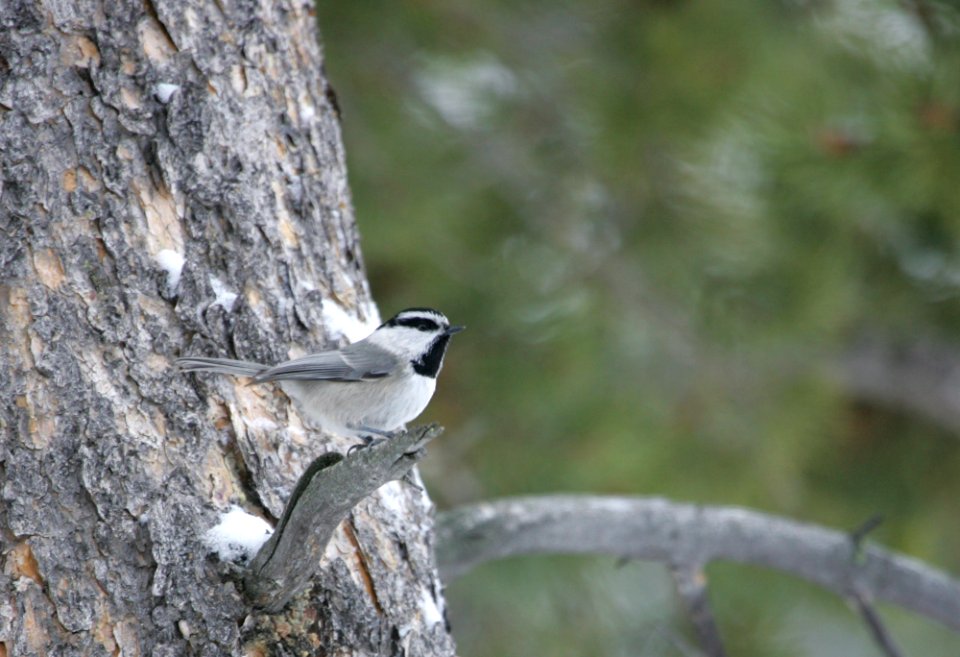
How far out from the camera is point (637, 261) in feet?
11.7

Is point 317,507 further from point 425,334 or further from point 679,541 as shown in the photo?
point 679,541

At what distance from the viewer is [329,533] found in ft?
4.27

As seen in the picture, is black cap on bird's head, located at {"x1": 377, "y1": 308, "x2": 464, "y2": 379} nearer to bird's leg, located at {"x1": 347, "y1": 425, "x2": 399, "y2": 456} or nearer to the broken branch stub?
bird's leg, located at {"x1": 347, "y1": 425, "x2": 399, "y2": 456}

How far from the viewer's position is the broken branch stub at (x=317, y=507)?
3.95 feet

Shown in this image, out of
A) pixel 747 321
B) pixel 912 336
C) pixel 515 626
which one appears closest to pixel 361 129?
pixel 747 321

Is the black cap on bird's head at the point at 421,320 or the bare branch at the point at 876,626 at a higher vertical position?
the black cap on bird's head at the point at 421,320

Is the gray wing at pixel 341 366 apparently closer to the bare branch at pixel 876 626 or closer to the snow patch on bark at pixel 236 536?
the snow patch on bark at pixel 236 536

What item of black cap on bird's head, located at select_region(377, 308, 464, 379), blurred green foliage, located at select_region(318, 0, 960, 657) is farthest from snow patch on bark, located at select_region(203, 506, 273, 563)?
blurred green foliage, located at select_region(318, 0, 960, 657)

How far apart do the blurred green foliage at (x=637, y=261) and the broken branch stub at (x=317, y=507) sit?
77.4 inches

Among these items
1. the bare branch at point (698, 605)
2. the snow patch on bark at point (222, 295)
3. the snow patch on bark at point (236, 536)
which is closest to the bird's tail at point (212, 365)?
the snow patch on bark at point (222, 295)

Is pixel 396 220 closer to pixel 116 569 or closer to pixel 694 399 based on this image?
pixel 694 399

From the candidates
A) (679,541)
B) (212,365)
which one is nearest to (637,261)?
(679,541)

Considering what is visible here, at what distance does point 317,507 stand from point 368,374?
1.58 feet

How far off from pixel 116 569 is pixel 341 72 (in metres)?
2.43
